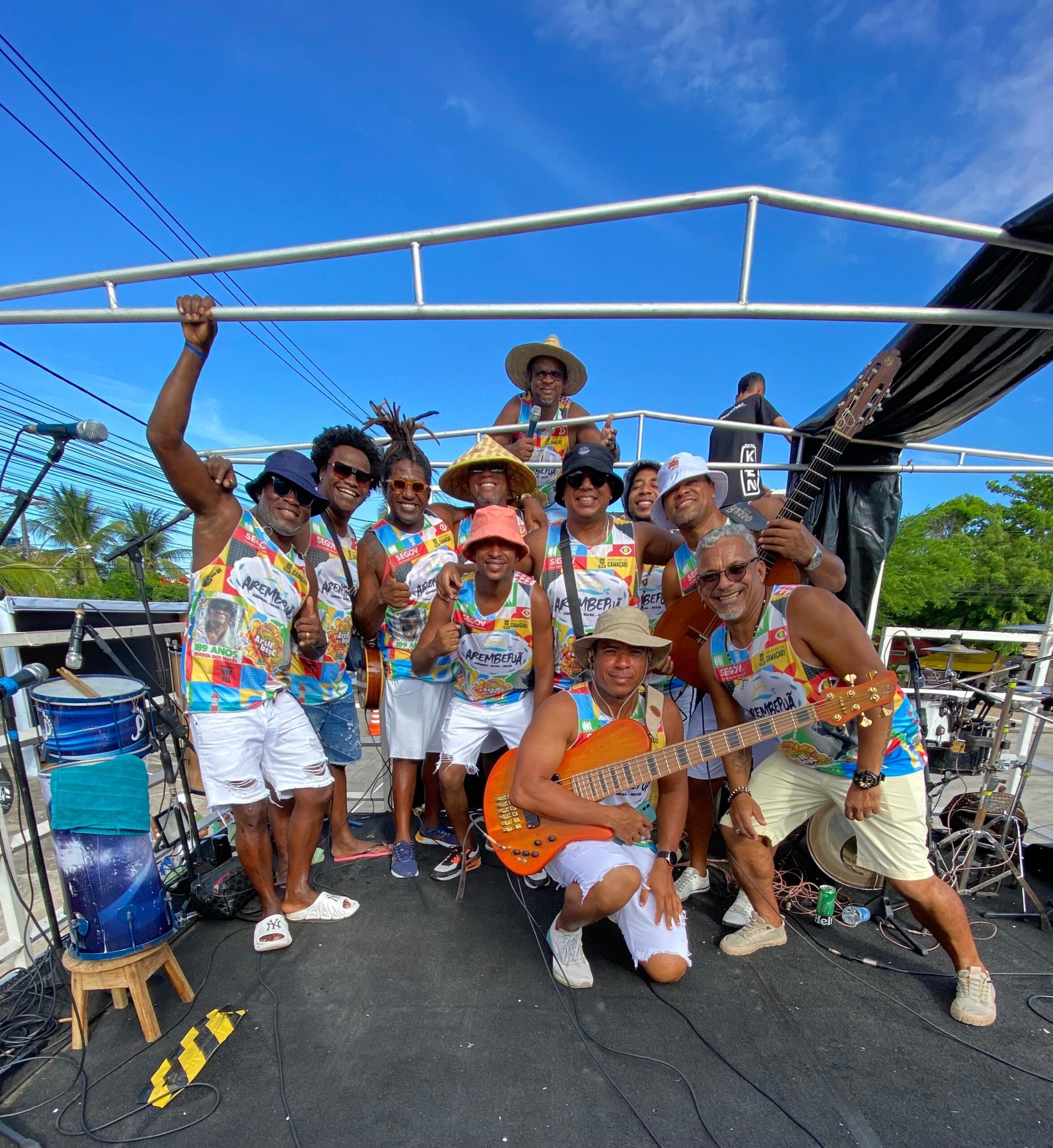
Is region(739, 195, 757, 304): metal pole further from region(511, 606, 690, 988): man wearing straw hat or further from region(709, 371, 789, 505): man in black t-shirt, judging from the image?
region(709, 371, 789, 505): man in black t-shirt

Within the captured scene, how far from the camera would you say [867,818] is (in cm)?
244

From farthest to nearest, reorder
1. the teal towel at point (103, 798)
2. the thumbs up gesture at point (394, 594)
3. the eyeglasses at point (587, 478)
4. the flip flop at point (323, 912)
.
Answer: the thumbs up gesture at point (394, 594) < the eyeglasses at point (587, 478) < the flip flop at point (323, 912) < the teal towel at point (103, 798)

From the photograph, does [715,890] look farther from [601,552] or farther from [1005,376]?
[1005,376]

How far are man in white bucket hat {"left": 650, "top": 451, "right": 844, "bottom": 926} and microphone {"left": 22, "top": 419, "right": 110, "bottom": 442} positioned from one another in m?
2.58

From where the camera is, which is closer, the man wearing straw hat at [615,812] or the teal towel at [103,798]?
the teal towel at [103,798]

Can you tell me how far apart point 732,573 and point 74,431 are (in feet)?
8.78

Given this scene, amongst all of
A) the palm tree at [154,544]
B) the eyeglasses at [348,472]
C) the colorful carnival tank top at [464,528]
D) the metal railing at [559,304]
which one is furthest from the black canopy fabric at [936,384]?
the palm tree at [154,544]

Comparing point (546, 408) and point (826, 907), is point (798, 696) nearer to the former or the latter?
point (826, 907)

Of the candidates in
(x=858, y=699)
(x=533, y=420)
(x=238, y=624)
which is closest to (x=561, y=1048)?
(x=858, y=699)

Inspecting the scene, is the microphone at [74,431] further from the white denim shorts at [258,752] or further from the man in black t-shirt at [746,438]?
the man in black t-shirt at [746,438]

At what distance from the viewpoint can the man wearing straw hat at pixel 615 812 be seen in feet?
7.77

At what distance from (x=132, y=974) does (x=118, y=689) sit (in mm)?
1088

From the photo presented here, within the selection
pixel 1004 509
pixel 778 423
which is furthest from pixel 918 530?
pixel 778 423

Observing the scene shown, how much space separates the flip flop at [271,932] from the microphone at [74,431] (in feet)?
7.51
